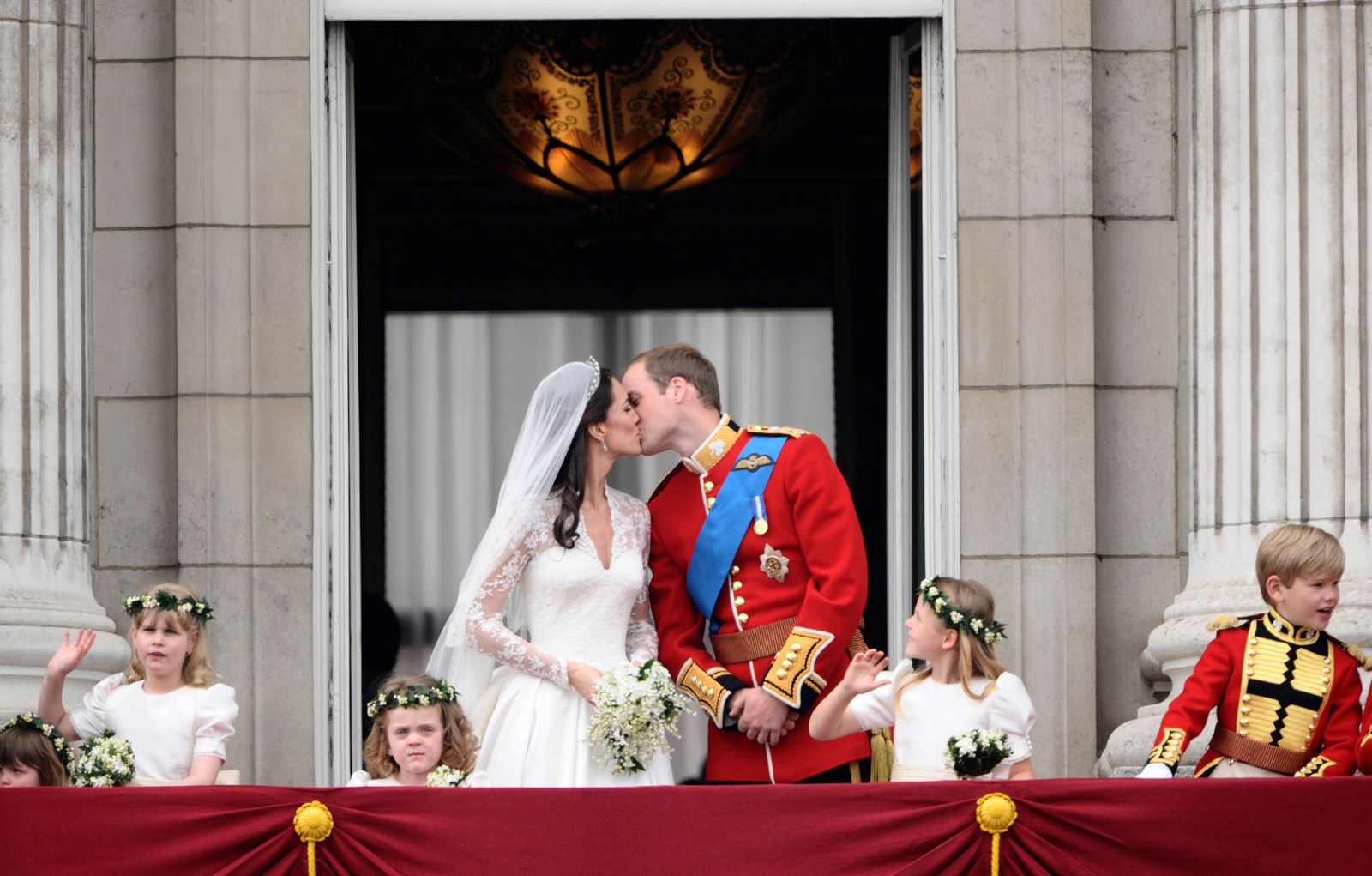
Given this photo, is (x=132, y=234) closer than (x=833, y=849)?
No

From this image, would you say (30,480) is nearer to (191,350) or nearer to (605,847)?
(191,350)

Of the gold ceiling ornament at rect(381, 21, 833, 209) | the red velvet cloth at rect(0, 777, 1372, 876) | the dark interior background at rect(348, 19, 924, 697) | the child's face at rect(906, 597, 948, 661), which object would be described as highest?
the gold ceiling ornament at rect(381, 21, 833, 209)

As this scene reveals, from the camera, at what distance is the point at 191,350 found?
8938 millimetres

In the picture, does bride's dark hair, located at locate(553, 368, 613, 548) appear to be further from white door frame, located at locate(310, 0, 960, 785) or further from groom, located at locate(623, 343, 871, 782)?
white door frame, located at locate(310, 0, 960, 785)

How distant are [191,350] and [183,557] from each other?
0.79m

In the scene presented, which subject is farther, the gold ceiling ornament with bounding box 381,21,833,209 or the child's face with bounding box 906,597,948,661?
the gold ceiling ornament with bounding box 381,21,833,209

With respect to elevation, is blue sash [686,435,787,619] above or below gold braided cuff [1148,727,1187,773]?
above

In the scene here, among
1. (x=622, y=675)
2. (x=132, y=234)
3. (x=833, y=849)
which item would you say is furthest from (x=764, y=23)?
(x=833, y=849)

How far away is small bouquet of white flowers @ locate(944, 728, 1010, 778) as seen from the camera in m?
6.68

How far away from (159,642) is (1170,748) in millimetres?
3097

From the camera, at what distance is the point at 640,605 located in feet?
25.0

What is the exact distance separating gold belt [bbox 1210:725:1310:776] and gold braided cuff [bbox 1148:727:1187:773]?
257 millimetres

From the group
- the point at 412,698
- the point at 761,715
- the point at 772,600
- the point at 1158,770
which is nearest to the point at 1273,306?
the point at 772,600

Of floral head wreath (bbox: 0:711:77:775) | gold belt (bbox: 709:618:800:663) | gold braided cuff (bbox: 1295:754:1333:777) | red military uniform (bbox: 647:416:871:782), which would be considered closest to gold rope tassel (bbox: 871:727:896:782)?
red military uniform (bbox: 647:416:871:782)
